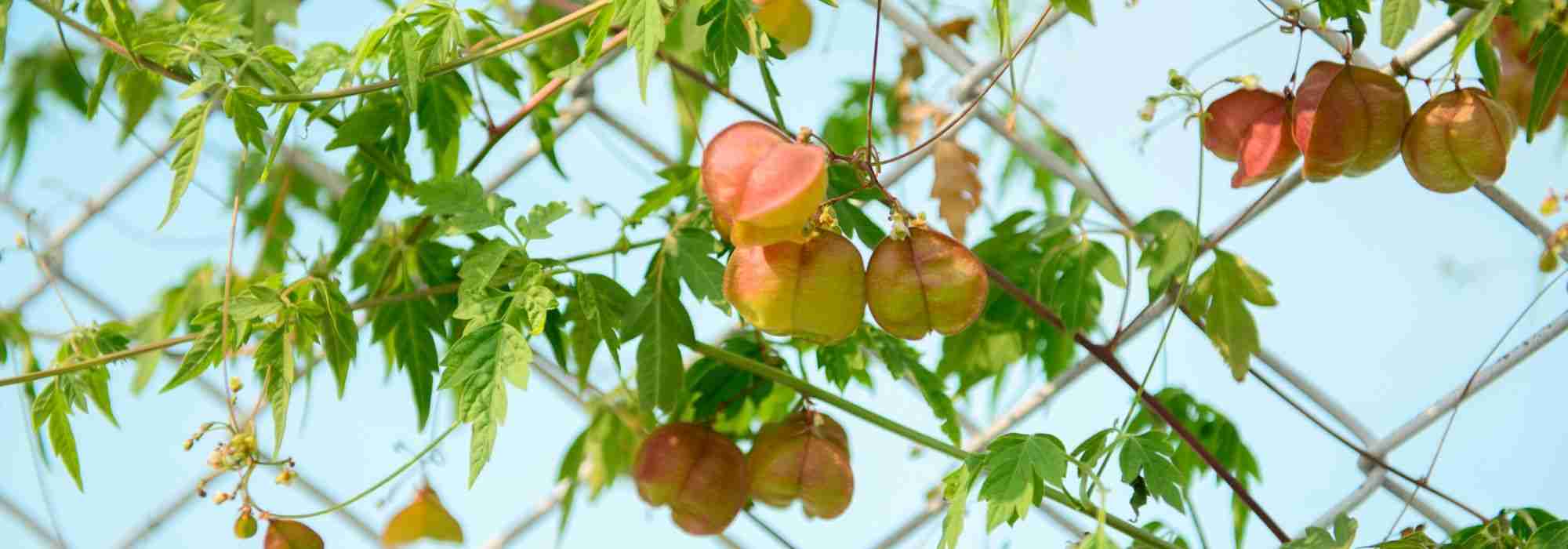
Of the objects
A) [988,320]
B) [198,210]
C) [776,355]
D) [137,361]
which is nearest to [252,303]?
[776,355]

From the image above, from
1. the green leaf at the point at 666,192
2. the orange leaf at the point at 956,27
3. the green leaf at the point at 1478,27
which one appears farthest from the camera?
the orange leaf at the point at 956,27

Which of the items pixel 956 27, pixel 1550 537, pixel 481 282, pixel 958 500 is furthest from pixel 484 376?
pixel 956 27

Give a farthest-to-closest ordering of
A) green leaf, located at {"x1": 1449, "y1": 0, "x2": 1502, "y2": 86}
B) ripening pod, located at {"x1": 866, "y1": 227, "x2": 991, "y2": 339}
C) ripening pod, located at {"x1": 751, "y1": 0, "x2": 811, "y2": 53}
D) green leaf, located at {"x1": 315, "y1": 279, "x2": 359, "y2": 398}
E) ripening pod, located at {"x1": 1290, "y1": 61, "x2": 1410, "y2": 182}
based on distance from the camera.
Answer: ripening pod, located at {"x1": 751, "y1": 0, "x2": 811, "y2": 53}, green leaf, located at {"x1": 315, "y1": 279, "x2": 359, "y2": 398}, ripening pod, located at {"x1": 1290, "y1": 61, "x2": 1410, "y2": 182}, ripening pod, located at {"x1": 866, "y1": 227, "x2": 991, "y2": 339}, green leaf, located at {"x1": 1449, "y1": 0, "x2": 1502, "y2": 86}

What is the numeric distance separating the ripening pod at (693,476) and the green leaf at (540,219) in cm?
30

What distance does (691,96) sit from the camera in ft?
6.98

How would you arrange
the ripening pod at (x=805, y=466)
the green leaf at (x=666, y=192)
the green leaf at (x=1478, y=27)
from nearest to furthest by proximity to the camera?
the green leaf at (x=1478, y=27)
the ripening pod at (x=805, y=466)
the green leaf at (x=666, y=192)

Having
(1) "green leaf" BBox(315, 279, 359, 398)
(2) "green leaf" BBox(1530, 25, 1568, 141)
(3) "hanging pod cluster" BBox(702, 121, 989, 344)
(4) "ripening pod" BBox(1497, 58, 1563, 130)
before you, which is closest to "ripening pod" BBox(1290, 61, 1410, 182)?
(2) "green leaf" BBox(1530, 25, 1568, 141)

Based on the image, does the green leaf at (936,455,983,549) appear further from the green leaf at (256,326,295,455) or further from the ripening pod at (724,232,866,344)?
the green leaf at (256,326,295,455)

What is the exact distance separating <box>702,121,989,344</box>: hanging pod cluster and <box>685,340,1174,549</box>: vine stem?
0.55 ft

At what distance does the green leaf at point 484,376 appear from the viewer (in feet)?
3.66

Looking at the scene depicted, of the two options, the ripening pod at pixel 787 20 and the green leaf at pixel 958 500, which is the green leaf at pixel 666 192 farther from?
the green leaf at pixel 958 500

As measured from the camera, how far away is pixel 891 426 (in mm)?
1369

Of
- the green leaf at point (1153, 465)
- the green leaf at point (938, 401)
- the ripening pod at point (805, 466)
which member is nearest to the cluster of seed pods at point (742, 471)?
the ripening pod at point (805, 466)

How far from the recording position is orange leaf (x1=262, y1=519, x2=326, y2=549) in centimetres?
133
